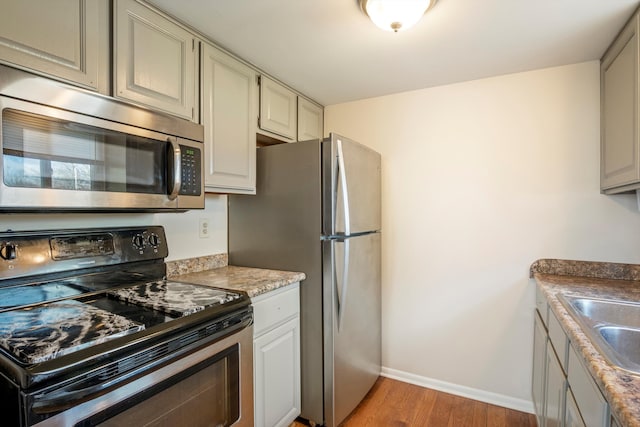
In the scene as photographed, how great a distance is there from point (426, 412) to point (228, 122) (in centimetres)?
211

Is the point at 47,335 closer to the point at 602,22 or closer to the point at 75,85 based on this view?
the point at 75,85

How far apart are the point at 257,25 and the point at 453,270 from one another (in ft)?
Answer: 6.28

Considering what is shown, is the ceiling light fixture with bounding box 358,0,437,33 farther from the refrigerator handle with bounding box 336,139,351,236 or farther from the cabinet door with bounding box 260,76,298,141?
the cabinet door with bounding box 260,76,298,141

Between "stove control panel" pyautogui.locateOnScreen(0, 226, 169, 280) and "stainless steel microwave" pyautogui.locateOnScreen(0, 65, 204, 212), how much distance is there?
242 mm

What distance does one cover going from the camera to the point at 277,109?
214 cm

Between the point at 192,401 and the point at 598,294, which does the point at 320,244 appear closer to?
the point at 192,401

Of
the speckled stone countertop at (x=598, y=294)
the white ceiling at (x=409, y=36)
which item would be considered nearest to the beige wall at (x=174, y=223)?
the white ceiling at (x=409, y=36)

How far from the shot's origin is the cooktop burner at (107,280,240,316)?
1162 mm

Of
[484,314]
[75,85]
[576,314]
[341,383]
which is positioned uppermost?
[75,85]

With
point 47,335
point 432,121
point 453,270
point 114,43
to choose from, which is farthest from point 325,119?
point 47,335

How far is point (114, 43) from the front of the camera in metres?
1.24

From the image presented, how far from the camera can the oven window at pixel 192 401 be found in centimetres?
94

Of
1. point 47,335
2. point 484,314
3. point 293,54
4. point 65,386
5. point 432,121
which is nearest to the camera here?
point 65,386

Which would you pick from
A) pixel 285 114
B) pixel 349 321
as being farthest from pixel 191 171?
pixel 349 321
